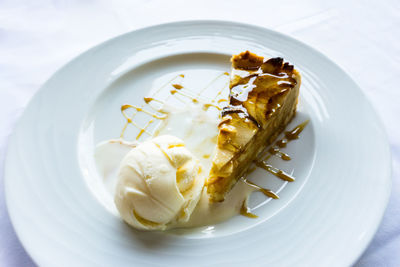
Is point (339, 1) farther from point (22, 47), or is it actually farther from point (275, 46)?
point (22, 47)

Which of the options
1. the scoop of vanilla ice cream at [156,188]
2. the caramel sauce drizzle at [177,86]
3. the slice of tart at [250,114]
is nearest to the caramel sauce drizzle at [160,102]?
the caramel sauce drizzle at [177,86]

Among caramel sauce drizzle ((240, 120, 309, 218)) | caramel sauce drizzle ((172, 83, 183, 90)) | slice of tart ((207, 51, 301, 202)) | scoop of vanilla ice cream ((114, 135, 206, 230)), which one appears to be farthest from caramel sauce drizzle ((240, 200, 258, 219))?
caramel sauce drizzle ((172, 83, 183, 90))

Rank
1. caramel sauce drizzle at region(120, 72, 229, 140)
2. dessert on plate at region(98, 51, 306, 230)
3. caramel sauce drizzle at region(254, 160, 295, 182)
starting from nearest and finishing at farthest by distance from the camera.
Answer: dessert on plate at region(98, 51, 306, 230) < caramel sauce drizzle at region(254, 160, 295, 182) < caramel sauce drizzle at region(120, 72, 229, 140)

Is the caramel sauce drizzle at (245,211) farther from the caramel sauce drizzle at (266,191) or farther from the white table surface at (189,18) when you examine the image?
the white table surface at (189,18)

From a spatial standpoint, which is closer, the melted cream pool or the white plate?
the white plate

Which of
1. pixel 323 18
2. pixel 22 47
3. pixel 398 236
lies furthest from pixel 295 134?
pixel 22 47

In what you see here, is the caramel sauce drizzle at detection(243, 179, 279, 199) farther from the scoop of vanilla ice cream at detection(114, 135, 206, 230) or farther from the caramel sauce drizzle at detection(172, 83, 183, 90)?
the caramel sauce drizzle at detection(172, 83, 183, 90)

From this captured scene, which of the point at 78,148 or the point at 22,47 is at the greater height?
the point at 22,47
